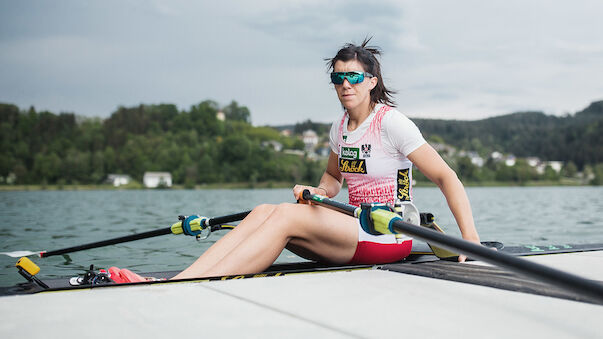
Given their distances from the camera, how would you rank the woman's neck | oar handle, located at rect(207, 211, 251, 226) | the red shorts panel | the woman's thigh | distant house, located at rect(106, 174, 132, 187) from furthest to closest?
1. distant house, located at rect(106, 174, 132, 187)
2. oar handle, located at rect(207, 211, 251, 226)
3. the woman's neck
4. the red shorts panel
5. the woman's thigh

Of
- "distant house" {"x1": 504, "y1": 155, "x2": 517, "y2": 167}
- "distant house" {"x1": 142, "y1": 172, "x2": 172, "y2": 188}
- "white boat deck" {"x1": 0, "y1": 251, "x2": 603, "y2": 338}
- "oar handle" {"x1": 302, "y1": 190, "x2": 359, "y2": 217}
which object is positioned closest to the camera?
"white boat deck" {"x1": 0, "y1": 251, "x2": 603, "y2": 338}

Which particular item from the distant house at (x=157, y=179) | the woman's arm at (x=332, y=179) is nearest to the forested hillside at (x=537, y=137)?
the distant house at (x=157, y=179)

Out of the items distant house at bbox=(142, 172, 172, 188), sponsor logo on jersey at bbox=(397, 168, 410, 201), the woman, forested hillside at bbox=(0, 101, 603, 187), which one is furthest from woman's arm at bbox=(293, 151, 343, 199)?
distant house at bbox=(142, 172, 172, 188)

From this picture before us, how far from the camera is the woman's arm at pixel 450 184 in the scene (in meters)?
3.22

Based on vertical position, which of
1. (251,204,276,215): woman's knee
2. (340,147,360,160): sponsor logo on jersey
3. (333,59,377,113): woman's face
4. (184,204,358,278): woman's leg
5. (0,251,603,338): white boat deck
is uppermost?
(333,59,377,113): woman's face

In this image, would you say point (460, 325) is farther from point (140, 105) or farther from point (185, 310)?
point (140, 105)

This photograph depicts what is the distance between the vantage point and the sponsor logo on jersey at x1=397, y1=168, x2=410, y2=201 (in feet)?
12.1

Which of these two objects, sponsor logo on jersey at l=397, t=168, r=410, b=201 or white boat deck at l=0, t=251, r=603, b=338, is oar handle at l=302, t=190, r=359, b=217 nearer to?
white boat deck at l=0, t=251, r=603, b=338

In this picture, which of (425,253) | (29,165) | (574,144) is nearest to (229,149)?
(29,165)

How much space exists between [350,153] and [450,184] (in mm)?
778

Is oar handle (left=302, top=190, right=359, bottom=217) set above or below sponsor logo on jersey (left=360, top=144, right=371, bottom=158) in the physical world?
below

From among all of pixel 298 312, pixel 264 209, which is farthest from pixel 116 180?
pixel 298 312

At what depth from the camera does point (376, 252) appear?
3.55m

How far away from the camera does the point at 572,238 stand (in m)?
10.9
